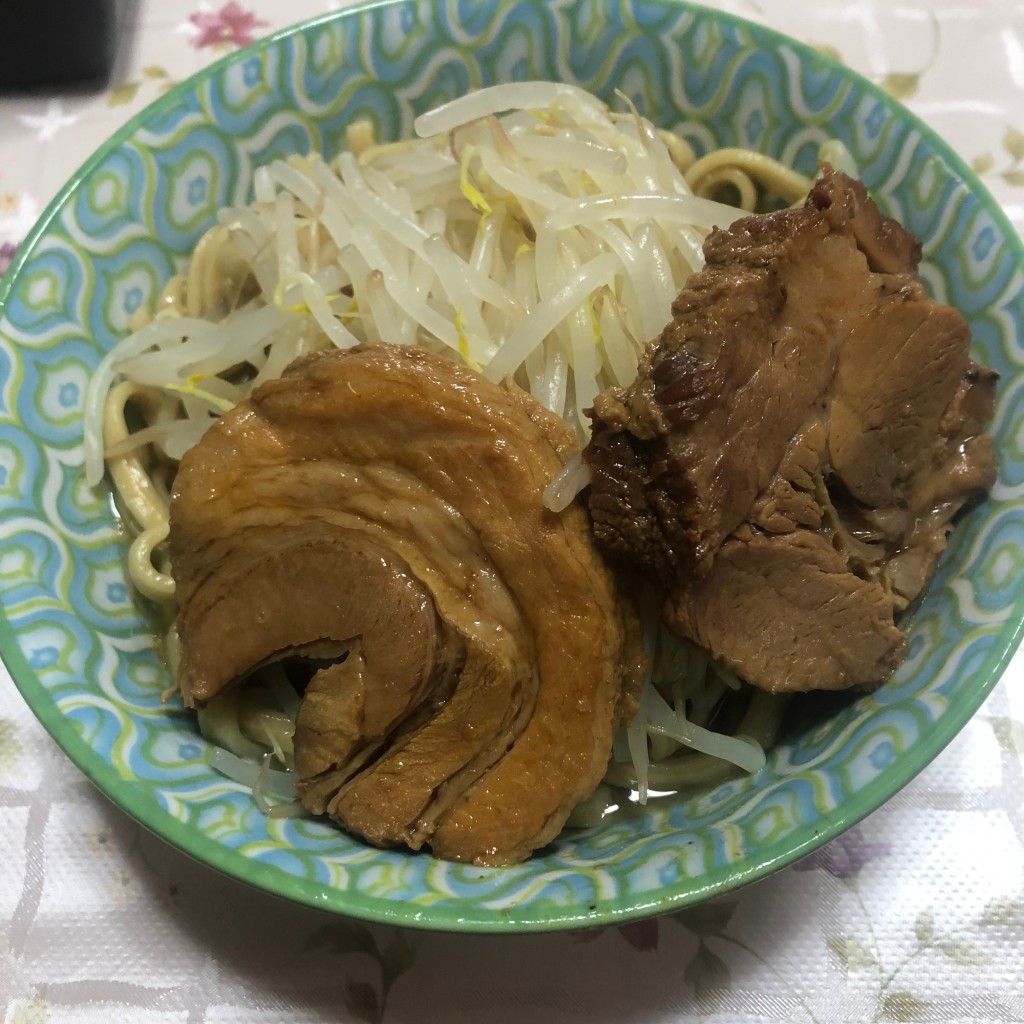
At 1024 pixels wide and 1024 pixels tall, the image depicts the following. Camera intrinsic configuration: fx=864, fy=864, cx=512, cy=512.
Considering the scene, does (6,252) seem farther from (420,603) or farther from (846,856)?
(846,856)

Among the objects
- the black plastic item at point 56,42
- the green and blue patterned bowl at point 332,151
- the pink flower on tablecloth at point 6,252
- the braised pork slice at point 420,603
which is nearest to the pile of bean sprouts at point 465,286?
the green and blue patterned bowl at point 332,151

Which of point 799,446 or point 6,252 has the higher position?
point 799,446

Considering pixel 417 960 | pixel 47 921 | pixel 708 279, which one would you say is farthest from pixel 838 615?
pixel 47 921

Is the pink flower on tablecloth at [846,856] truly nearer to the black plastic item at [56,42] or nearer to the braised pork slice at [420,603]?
the braised pork slice at [420,603]

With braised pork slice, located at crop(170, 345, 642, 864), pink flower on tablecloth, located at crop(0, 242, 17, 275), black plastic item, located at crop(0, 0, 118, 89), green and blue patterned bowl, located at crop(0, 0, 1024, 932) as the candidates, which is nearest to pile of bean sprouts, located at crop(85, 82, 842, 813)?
green and blue patterned bowl, located at crop(0, 0, 1024, 932)

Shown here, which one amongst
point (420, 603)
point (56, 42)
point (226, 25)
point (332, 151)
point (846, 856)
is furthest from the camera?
point (226, 25)

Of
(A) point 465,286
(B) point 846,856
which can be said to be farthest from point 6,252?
(B) point 846,856
